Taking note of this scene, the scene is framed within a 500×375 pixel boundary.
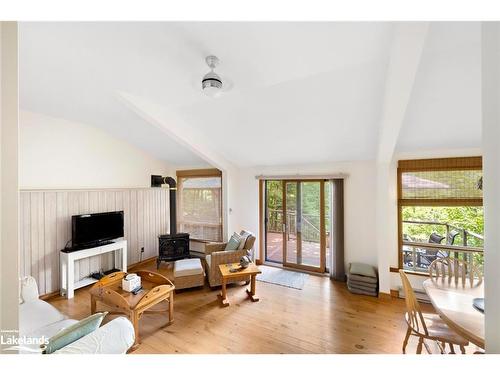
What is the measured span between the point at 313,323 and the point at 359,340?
49 cm

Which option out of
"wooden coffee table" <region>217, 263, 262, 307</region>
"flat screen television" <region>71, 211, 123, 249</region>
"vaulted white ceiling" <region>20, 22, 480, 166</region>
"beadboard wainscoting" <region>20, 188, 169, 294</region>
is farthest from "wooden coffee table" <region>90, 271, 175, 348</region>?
"vaulted white ceiling" <region>20, 22, 480, 166</region>

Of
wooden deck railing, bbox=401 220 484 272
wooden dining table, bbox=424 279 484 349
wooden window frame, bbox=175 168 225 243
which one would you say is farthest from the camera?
wooden window frame, bbox=175 168 225 243

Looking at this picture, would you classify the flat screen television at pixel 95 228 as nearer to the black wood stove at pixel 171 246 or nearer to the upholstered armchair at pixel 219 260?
the black wood stove at pixel 171 246

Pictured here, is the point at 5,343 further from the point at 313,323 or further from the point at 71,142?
the point at 71,142

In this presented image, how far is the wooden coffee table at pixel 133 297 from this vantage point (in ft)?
7.06

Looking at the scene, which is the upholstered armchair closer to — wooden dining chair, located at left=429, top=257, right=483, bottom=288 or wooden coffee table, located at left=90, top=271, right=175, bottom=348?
wooden coffee table, located at left=90, top=271, right=175, bottom=348

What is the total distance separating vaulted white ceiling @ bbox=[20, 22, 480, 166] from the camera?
1.50m

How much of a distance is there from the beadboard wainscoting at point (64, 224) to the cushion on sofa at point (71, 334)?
2.34 meters

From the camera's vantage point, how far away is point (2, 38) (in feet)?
1.48

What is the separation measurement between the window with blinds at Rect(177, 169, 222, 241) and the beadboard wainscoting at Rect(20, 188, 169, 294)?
2.51 feet

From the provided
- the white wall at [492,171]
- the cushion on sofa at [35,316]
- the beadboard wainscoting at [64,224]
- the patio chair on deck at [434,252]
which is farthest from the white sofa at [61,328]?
the patio chair on deck at [434,252]

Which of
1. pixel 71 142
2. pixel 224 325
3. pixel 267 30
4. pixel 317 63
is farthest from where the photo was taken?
pixel 71 142
